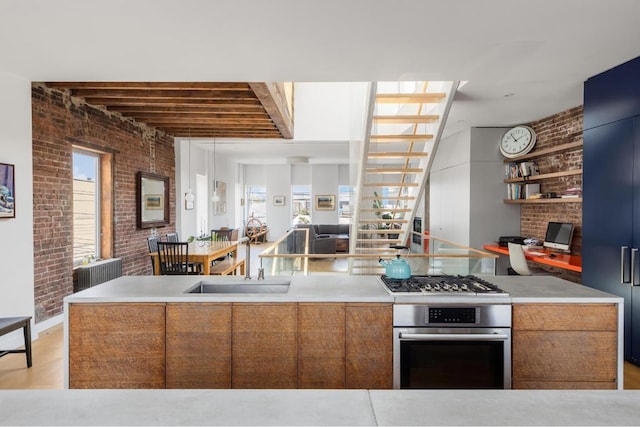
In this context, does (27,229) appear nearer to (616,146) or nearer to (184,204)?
(184,204)

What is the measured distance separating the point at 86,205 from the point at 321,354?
14.3 ft

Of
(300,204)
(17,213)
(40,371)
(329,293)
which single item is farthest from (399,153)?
(300,204)

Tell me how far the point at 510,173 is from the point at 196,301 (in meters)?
5.66

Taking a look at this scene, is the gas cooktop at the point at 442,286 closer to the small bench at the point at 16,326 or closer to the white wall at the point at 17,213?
the small bench at the point at 16,326

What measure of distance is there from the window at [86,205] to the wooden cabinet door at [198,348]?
11.6ft

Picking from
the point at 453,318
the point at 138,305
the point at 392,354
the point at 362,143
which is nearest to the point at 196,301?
the point at 138,305

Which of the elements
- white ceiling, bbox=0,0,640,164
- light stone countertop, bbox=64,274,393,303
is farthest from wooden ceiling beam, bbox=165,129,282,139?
light stone countertop, bbox=64,274,393,303

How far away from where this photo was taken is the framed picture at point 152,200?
19.2 feet

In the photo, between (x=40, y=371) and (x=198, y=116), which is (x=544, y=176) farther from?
(x=40, y=371)

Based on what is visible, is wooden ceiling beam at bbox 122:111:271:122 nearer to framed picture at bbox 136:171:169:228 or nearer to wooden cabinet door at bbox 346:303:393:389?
framed picture at bbox 136:171:169:228

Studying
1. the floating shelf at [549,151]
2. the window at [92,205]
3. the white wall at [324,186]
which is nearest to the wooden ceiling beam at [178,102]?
the window at [92,205]

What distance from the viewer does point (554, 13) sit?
2447 mm

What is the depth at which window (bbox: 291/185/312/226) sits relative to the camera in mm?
12641

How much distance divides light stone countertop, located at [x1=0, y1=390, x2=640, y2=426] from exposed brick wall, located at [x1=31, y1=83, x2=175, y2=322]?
12.4ft
